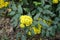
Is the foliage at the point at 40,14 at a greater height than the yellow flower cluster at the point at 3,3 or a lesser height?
lesser

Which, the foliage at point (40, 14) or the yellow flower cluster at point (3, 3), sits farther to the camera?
the yellow flower cluster at point (3, 3)

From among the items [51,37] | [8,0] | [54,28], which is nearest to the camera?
[54,28]

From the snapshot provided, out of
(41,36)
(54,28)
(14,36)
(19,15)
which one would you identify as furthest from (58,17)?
(14,36)

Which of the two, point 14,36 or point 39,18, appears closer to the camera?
point 39,18

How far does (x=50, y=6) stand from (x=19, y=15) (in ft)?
1.58

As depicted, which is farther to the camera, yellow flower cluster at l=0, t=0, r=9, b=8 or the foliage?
yellow flower cluster at l=0, t=0, r=9, b=8

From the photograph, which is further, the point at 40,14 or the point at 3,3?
the point at 3,3

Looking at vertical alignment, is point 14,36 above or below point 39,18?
below

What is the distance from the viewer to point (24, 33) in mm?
2584

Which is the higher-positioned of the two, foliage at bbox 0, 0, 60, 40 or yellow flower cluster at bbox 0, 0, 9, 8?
yellow flower cluster at bbox 0, 0, 9, 8

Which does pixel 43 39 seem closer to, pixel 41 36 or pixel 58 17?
pixel 41 36

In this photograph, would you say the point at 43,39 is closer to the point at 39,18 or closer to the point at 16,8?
the point at 39,18

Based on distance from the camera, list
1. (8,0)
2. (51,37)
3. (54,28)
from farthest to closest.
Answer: (8,0) < (51,37) < (54,28)

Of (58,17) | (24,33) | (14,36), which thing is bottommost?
(14,36)
